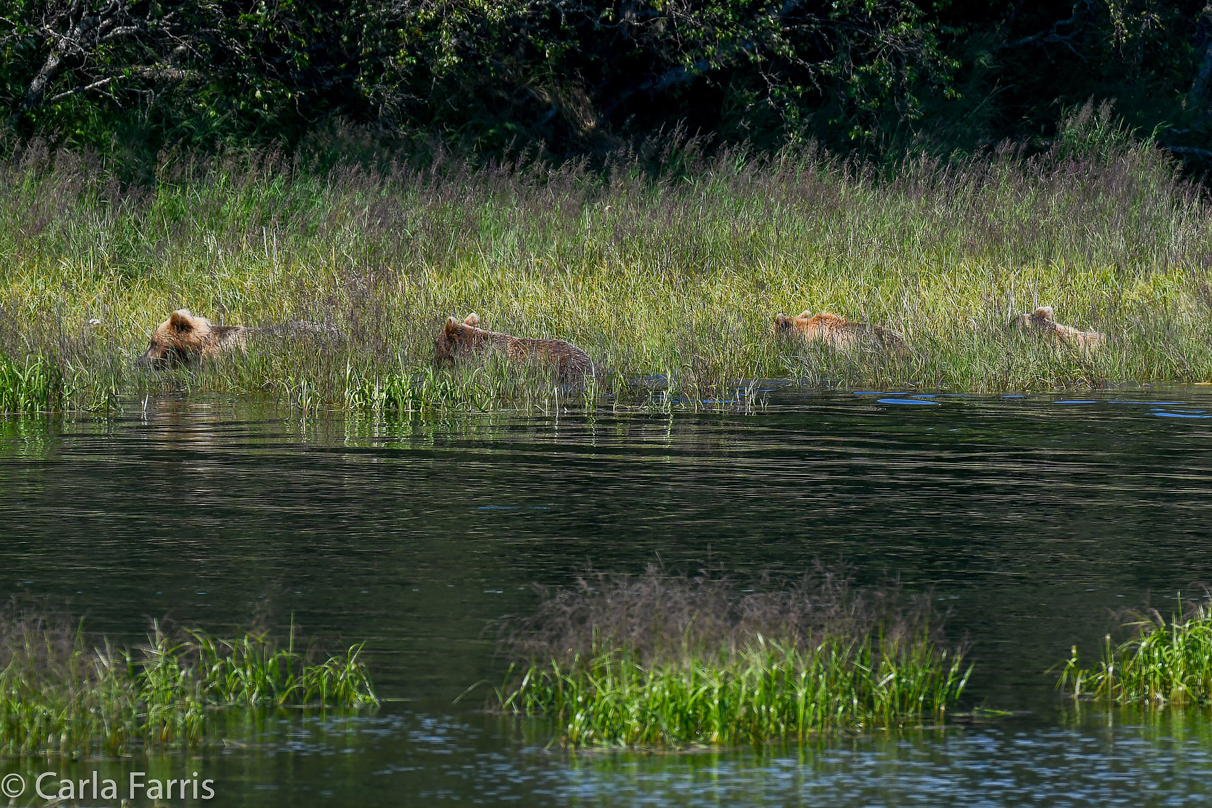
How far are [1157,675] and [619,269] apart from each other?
11558 millimetres

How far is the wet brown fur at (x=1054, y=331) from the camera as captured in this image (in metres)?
13.5

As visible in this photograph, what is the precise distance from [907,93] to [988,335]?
1164 cm

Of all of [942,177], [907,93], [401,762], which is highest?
[907,93]

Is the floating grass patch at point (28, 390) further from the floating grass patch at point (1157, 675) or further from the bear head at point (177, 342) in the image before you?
the floating grass patch at point (1157, 675)

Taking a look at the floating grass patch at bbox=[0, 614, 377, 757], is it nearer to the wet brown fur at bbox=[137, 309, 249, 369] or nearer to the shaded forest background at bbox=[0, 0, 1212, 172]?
the wet brown fur at bbox=[137, 309, 249, 369]

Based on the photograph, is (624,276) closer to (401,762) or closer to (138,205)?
(138,205)

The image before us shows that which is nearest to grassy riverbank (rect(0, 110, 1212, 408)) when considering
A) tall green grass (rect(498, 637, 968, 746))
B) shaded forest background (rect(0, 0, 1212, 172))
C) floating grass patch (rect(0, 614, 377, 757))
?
shaded forest background (rect(0, 0, 1212, 172))

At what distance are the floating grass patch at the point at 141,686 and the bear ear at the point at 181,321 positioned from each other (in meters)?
8.24

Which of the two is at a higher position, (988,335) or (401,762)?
(988,335)

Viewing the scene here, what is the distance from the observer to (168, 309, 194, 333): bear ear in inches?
518

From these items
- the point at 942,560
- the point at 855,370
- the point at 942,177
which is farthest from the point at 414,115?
the point at 942,560

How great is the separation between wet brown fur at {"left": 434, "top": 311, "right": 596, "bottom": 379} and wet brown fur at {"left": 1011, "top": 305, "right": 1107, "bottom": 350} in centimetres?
332

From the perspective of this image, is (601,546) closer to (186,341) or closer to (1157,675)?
(1157,675)

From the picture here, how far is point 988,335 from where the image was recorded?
13.3m
